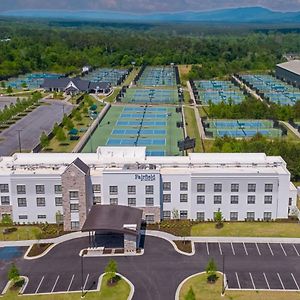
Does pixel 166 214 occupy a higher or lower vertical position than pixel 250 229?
higher

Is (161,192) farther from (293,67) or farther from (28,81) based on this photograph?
(293,67)

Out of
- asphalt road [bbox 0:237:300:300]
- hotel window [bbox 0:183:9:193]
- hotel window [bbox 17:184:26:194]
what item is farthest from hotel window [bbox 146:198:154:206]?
hotel window [bbox 0:183:9:193]

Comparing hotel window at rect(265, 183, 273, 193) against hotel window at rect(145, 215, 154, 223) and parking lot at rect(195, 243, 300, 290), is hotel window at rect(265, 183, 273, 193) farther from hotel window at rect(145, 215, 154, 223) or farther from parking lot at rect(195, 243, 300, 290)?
hotel window at rect(145, 215, 154, 223)

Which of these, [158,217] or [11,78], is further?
[11,78]

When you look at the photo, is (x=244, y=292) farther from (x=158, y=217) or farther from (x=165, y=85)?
(x=165, y=85)

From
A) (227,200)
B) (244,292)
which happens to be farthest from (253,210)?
(244,292)

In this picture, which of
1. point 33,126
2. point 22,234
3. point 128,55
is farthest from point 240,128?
point 128,55

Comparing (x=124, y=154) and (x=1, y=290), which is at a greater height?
(x=124, y=154)
